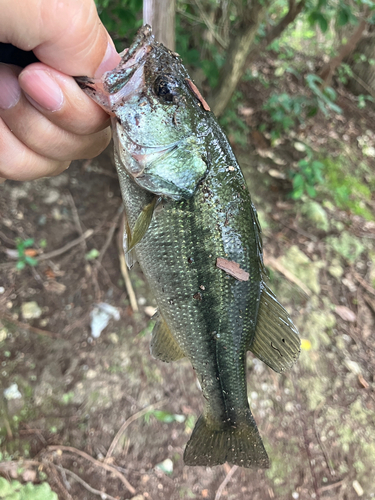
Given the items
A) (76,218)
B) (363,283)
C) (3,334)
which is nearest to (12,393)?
(3,334)

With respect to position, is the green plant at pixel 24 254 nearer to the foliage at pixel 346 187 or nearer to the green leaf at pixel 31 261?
the green leaf at pixel 31 261

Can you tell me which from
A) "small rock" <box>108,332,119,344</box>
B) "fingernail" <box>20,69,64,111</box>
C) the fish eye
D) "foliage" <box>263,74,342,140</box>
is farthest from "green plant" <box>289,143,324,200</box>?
"fingernail" <box>20,69,64,111</box>

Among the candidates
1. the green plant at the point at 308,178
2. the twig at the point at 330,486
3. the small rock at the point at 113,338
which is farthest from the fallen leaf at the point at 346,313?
the small rock at the point at 113,338

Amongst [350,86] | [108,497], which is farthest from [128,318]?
[350,86]

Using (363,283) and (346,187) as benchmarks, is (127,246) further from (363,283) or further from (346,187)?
(346,187)

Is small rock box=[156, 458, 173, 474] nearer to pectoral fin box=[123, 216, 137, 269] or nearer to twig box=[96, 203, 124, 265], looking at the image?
twig box=[96, 203, 124, 265]
